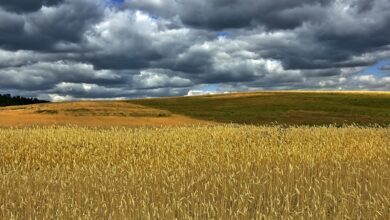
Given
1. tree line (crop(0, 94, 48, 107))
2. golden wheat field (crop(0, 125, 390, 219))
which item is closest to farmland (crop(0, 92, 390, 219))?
golden wheat field (crop(0, 125, 390, 219))

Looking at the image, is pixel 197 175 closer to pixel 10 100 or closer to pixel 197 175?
pixel 197 175

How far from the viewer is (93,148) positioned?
15.9 m

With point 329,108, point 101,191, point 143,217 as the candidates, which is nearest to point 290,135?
point 101,191

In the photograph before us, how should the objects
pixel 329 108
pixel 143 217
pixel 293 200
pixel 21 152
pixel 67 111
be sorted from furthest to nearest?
pixel 329 108 → pixel 67 111 → pixel 21 152 → pixel 293 200 → pixel 143 217

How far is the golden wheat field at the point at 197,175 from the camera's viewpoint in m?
7.18

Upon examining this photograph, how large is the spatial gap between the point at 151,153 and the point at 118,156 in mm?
1076

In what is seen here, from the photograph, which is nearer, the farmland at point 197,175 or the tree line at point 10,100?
the farmland at point 197,175

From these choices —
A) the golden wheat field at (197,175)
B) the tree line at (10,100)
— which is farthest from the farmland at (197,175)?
the tree line at (10,100)

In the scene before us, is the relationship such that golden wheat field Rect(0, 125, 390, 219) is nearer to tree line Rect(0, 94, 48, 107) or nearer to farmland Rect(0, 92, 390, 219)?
farmland Rect(0, 92, 390, 219)

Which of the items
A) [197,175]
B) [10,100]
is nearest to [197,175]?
[197,175]

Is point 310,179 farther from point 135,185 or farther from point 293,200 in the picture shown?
point 135,185

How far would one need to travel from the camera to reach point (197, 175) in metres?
10.1

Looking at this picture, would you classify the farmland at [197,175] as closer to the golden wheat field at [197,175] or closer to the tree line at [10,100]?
the golden wheat field at [197,175]

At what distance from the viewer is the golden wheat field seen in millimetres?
7176
